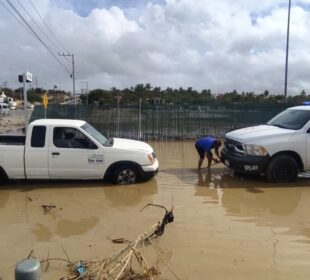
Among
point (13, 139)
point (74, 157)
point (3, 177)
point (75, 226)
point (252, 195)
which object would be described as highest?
point (13, 139)

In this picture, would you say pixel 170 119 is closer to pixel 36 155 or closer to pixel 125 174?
pixel 125 174

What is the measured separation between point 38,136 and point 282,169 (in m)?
5.76

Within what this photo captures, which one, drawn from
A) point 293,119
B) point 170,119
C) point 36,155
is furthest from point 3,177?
point 170,119

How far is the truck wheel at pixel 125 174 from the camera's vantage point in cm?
1009

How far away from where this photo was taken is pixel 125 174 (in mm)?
10125

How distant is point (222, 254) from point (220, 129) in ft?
51.0

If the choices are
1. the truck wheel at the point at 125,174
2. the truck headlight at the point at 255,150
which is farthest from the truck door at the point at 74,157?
the truck headlight at the point at 255,150

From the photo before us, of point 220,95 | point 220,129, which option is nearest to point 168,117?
point 220,129

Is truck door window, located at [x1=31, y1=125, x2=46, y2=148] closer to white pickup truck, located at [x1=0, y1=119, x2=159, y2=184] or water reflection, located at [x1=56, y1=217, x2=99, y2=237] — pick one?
white pickup truck, located at [x1=0, y1=119, x2=159, y2=184]

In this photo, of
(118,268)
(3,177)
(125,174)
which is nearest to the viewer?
(118,268)

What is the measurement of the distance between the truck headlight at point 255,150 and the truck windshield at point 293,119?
1.11m

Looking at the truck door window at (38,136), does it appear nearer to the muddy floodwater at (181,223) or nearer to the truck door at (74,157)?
the truck door at (74,157)

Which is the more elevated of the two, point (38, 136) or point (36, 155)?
point (38, 136)

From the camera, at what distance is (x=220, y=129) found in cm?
2108
